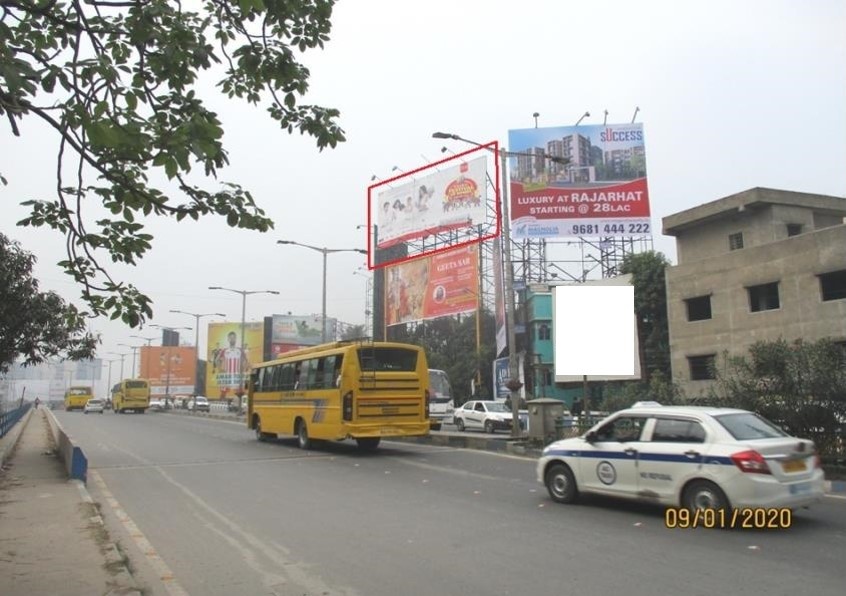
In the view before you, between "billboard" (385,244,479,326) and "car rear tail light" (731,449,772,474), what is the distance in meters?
39.3

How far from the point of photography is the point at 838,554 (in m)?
6.87

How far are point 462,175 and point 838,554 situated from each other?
38.1 meters

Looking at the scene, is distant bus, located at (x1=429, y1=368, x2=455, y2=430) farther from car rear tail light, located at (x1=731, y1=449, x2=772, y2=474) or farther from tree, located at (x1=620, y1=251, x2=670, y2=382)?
car rear tail light, located at (x1=731, y1=449, x2=772, y2=474)

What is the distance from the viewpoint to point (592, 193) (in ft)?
134

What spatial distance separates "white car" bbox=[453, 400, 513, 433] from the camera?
31375 mm

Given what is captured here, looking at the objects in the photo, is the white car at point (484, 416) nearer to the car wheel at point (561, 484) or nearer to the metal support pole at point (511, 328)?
the metal support pole at point (511, 328)

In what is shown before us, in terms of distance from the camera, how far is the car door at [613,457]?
9000 mm

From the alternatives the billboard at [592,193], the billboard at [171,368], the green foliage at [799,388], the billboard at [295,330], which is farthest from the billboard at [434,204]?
the billboard at [171,368]

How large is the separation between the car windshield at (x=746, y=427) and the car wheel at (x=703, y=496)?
647 mm

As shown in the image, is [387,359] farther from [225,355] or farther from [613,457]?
[225,355]

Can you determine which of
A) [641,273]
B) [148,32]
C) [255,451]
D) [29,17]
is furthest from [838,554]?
[641,273]

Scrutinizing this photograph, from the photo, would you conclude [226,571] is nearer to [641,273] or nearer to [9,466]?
[9,466]

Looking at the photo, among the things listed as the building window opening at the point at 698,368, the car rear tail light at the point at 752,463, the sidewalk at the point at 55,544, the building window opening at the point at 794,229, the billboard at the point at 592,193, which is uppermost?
the billboard at the point at 592,193
